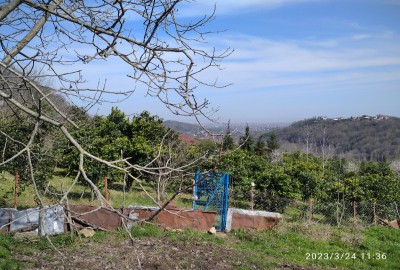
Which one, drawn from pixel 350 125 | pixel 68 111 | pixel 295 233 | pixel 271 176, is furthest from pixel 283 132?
pixel 68 111

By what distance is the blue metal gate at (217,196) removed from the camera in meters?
9.83

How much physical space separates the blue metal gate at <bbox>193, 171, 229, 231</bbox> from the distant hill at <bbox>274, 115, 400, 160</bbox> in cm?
4744

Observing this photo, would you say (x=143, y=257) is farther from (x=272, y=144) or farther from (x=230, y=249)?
(x=272, y=144)

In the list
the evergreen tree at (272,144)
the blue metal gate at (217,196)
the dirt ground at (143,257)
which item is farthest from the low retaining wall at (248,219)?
the evergreen tree at (272,144)

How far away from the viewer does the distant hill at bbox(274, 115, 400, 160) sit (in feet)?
195

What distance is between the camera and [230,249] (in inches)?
308

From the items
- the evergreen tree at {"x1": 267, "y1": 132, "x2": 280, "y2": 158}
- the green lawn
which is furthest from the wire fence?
the evergreen tree at {"x1": 267, "y1": 132, "x2": 280, "y2": 158}

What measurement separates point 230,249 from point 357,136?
62789 mm

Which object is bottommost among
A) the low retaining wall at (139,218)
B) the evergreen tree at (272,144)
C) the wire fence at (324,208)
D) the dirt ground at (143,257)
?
the wire fence at (324,208)

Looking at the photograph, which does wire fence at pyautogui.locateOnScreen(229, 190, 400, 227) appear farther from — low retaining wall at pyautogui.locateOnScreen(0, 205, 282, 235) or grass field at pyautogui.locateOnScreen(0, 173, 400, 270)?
low retaining wall at pyautogui.locateOnScreen(0, 205, 282, 235)

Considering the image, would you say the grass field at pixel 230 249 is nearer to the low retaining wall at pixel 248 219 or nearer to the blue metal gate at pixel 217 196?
the low retaining wall at pixel 248 219

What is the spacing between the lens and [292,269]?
273 inches

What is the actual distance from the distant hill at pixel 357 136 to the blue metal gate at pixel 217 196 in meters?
47.4

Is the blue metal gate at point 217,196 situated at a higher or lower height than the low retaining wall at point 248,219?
higher
